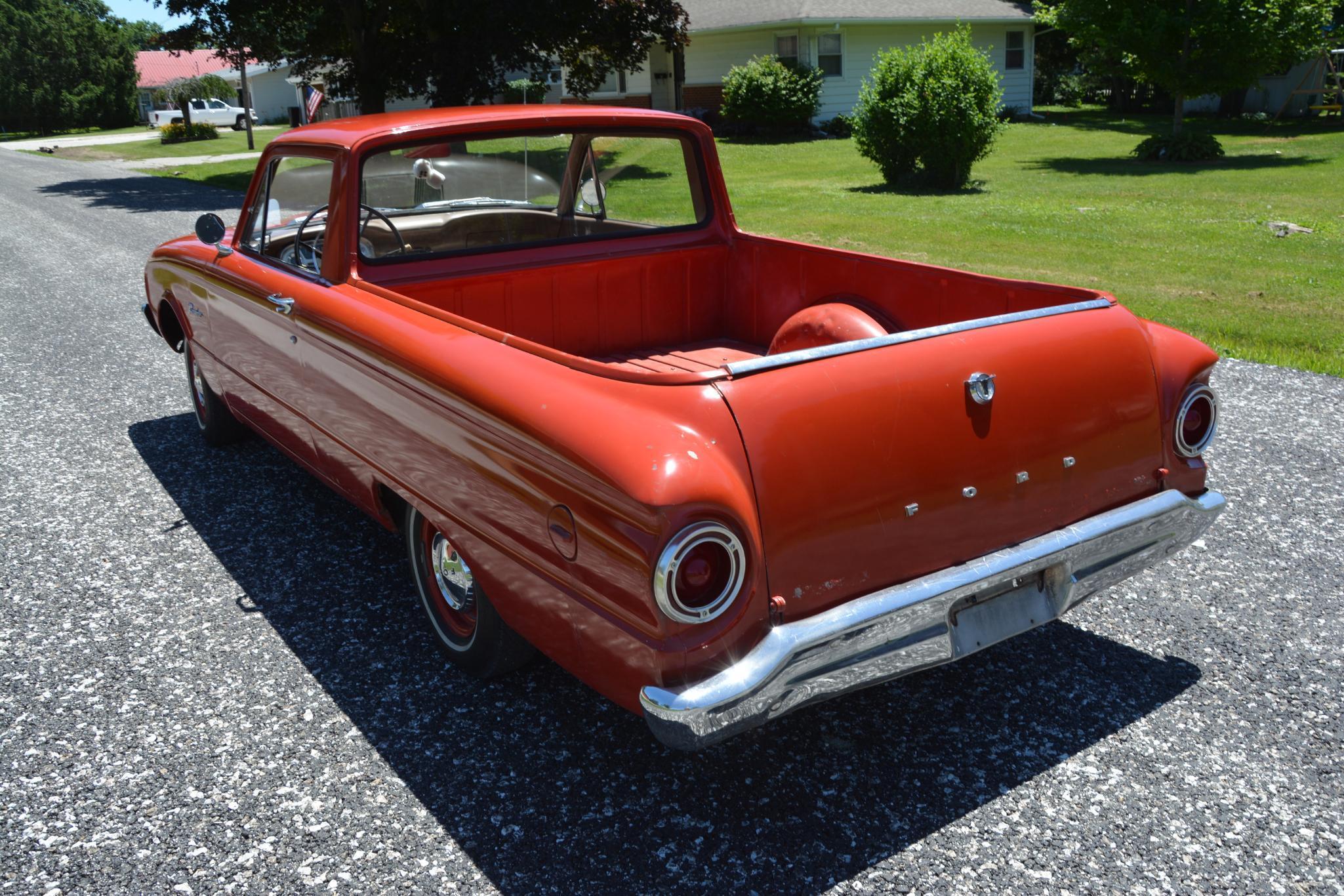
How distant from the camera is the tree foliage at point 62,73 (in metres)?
59.3

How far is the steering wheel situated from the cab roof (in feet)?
0.85

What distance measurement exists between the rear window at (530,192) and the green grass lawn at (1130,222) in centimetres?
15

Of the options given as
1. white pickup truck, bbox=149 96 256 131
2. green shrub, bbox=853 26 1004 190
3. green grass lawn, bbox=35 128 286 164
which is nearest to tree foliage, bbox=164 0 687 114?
green shrub, bbox=853 26 1004 190

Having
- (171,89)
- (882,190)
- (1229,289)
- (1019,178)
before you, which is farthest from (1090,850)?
(171,89)

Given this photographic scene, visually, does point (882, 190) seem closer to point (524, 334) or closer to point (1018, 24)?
point (524, 334)

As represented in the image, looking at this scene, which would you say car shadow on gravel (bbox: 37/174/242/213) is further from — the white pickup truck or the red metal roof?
the red metal roof

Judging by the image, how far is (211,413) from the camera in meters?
5.88

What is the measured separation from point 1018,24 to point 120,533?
3316 cm

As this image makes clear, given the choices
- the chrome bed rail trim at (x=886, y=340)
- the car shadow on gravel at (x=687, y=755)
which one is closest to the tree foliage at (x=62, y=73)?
the car shadow on gravel at (x=687, y=755)

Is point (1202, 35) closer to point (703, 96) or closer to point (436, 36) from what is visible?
point (436, 36)

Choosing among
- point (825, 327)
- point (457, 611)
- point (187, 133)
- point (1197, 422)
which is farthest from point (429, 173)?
point (187, 133)

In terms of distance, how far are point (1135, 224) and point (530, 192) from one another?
11.2 metres

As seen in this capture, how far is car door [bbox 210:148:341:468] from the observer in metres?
4.32

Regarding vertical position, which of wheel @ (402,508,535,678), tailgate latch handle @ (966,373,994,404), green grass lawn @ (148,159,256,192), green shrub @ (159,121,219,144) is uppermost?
green shrub @ (159,121,219,144)
